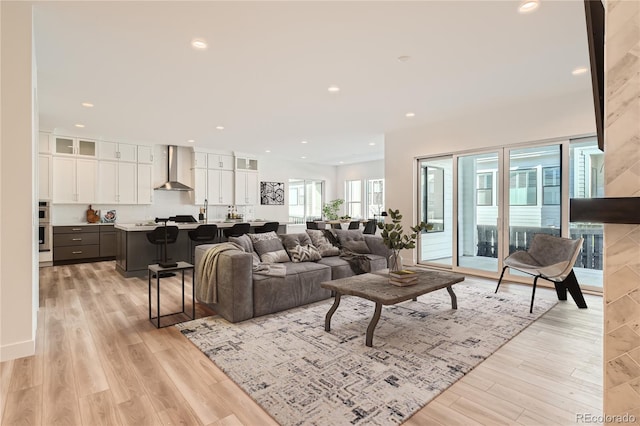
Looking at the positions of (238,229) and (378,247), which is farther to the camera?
(238,229)

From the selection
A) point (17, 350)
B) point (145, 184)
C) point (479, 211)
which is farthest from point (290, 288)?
point (145, 184)

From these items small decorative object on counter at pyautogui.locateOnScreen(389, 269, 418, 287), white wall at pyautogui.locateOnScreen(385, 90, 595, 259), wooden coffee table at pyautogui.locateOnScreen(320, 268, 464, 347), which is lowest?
wooden coffee table at pyautogui.locateOnScreen(320, 268, 464, 347)

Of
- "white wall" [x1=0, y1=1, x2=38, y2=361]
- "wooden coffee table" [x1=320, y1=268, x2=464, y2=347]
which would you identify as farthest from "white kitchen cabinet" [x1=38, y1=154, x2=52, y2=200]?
"wooden coffee table" [x1=320, y1=268, x2=464, y2=347]

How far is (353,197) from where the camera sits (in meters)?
11.3

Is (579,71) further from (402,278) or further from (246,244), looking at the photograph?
(246,244)

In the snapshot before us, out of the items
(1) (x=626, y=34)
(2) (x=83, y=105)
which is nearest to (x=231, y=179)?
(2) (x=83, y=105)

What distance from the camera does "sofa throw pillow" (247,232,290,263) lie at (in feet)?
13.8

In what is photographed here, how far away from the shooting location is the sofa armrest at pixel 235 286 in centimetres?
336

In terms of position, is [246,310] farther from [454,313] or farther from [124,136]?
[124,136]

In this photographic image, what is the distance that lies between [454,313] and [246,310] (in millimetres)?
2199

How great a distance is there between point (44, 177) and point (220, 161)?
3623mm

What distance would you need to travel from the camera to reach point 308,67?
3.71m

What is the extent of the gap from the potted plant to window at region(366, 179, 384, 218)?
2.99 ft

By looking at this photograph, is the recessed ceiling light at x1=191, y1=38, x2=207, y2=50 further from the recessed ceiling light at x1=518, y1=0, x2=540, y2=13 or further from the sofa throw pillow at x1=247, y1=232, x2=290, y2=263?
the recessed ceiling light at x1=518, y1=0, x2=540, y2=13
